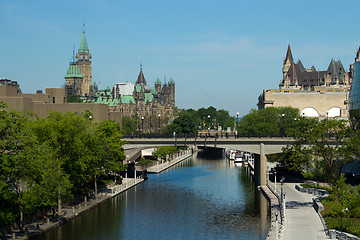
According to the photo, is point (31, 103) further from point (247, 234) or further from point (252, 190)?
point (247, 234)

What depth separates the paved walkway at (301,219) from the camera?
47.3m

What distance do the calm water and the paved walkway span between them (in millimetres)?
3109

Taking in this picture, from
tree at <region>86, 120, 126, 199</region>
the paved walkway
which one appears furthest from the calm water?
tree at <region>86, 120, 126, 199</region>

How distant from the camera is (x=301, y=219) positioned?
5525 cm

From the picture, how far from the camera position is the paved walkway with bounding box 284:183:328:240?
47312mm

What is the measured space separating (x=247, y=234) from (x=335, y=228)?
9640 mm

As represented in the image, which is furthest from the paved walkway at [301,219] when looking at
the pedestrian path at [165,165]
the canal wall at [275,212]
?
the pedestrian path at [165,165]

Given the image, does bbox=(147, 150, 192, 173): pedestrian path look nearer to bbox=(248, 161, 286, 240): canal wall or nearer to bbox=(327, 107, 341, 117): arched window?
bbox=(248, 161, 286, 240): canal wall

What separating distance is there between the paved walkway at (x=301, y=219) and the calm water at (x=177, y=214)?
3.11 m

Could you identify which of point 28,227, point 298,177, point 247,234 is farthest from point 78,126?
point 298,177

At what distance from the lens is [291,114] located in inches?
6102

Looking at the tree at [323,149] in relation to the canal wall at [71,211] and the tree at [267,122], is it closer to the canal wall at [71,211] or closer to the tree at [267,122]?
the canal wall at [71,211]

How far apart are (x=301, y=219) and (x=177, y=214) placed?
17036mm

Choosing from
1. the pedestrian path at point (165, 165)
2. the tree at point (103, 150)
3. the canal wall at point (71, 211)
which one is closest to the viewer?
the canal wall at point (71, 211)
